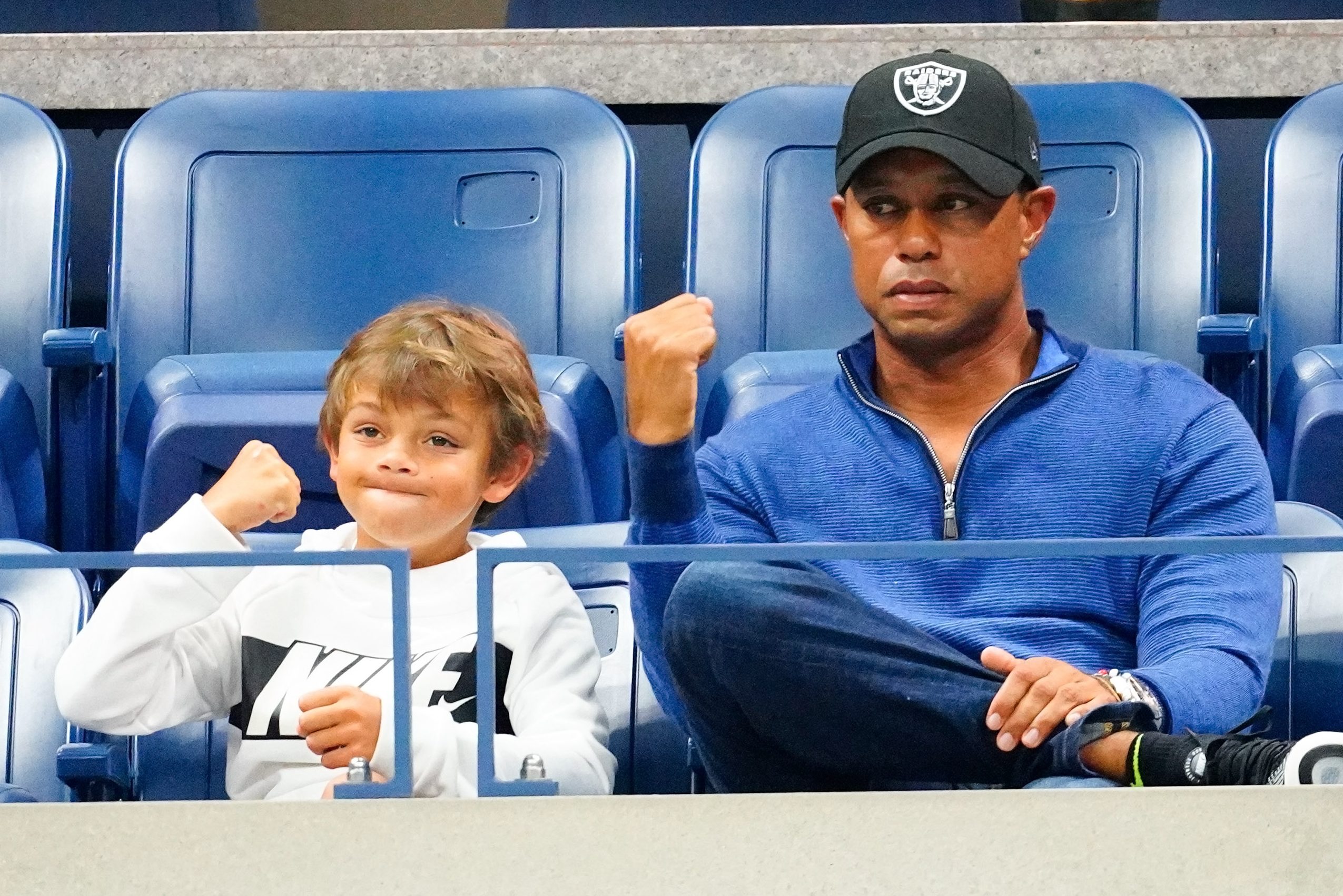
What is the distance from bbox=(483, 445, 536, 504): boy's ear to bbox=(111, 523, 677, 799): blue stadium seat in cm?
15

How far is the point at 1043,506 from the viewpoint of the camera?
841 mm

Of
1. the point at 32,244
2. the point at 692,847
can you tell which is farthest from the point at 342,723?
the point at 32,244

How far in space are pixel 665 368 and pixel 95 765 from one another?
0.25m

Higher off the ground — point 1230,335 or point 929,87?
point 929,87

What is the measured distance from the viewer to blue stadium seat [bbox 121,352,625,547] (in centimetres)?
98

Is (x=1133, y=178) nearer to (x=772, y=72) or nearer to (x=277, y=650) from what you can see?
(x=772, y=72)

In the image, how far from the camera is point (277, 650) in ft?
2.49

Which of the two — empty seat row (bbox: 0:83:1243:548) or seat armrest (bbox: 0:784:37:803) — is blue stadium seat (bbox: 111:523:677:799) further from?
empty seat row (bbox: 0:83:1243:548)

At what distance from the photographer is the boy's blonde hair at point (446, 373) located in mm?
823

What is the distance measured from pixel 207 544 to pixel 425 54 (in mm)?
591

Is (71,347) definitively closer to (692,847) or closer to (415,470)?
(415,470)

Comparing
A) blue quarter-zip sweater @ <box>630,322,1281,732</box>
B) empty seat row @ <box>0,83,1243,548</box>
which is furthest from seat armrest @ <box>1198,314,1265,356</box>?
blue quarter-zip sweater @ <box>630,322,1281,732</box>

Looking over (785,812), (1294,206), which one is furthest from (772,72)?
(785,812)

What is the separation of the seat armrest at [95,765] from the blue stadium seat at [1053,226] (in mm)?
495
